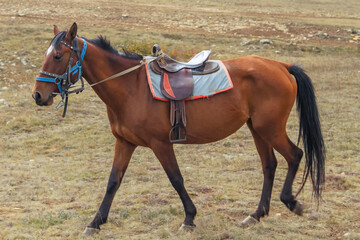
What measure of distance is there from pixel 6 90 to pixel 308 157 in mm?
10957

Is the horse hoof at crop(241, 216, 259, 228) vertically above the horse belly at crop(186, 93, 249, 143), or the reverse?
the horse belly at crop(186, 93, 249, 143)

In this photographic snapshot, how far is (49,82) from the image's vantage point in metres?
4.93

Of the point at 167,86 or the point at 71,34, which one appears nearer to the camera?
the point at 71,34

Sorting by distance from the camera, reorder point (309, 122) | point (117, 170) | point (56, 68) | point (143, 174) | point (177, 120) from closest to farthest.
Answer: point (56, 68), point (177, 120), point (117, 170), point (309, 122), point (143, 174)

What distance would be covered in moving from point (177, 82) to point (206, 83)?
35 cm

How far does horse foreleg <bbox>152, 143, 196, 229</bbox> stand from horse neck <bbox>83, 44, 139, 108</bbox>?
69 centimetres

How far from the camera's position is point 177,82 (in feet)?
17.6

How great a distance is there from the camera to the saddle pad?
5352 mm

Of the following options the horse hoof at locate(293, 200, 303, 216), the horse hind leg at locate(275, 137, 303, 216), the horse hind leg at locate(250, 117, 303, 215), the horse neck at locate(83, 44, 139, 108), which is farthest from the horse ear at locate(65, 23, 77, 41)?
the horse hoof at locate(293, 200, 303, 216)

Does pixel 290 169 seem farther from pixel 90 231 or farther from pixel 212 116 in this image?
pixel 90 231

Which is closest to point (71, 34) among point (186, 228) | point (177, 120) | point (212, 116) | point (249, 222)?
point (177, 120)

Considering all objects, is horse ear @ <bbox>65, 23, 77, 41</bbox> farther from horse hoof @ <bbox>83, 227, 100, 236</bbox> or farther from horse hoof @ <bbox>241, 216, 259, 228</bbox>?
horse hoof @ <bbox>241, 216, 259, 228</bbox>

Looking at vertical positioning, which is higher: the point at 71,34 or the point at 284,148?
the point at 71,34

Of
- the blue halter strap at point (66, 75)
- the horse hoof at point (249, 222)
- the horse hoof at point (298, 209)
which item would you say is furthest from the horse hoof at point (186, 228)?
the blue halter strap at point (66, 75)
